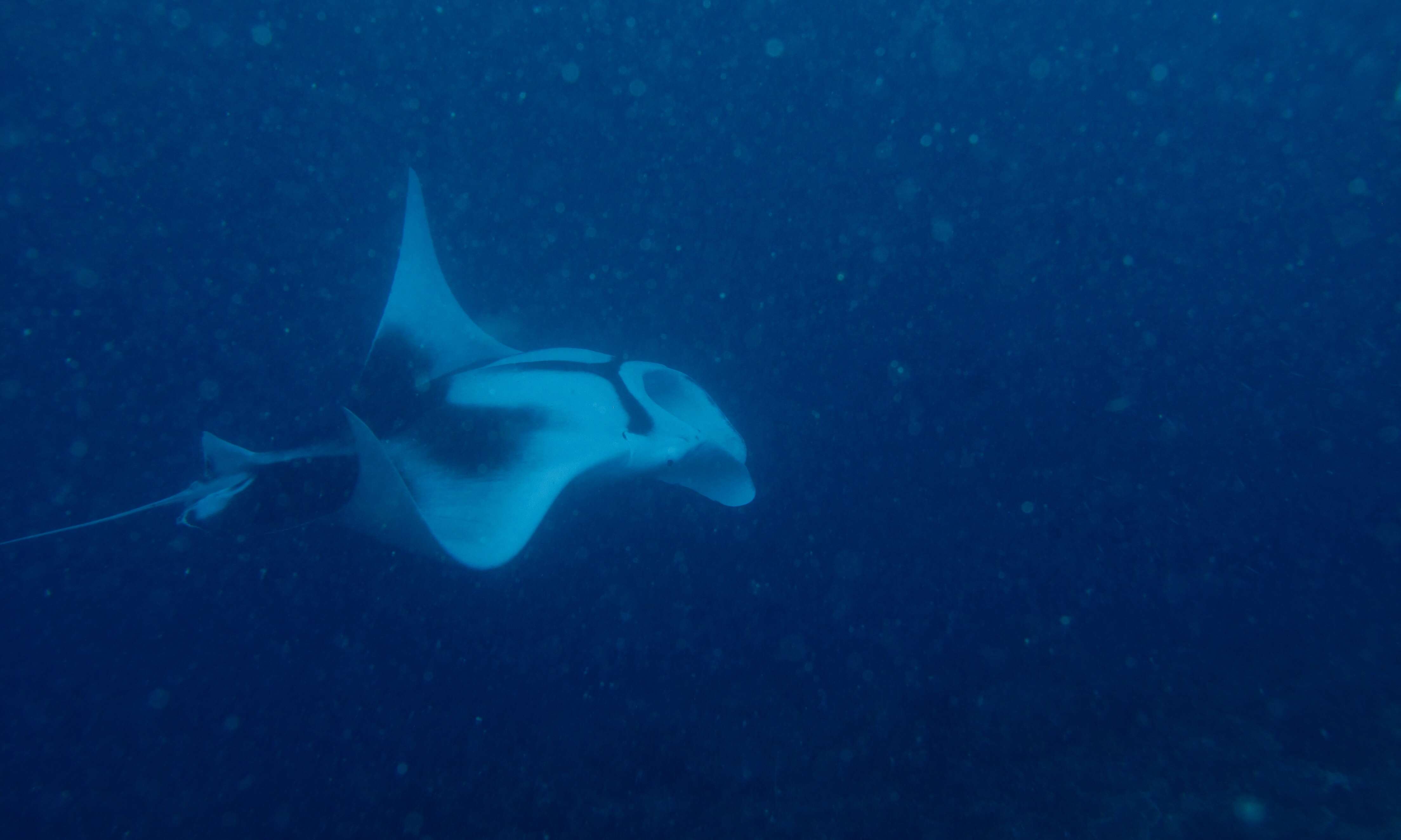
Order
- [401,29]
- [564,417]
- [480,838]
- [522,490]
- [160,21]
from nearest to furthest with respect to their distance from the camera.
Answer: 1. [522,490]
2. [564,417]
3. [480,838]
4. [160,21]
5. [401,29]

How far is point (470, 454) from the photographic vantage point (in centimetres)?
281

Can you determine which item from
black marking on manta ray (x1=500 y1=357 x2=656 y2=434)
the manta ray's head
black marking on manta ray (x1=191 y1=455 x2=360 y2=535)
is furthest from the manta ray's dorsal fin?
the manta ray's head

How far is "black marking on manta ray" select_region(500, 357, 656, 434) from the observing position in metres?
2.91

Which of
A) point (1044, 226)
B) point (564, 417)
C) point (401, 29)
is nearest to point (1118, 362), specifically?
point (1044, 226)

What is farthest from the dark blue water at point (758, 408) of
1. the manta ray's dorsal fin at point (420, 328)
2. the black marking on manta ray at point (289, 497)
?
the black marking on manta ray at point (289, 497)

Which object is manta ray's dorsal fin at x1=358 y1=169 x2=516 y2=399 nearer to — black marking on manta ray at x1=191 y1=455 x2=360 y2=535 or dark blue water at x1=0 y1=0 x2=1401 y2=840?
black marking on manta ray at x1=191 y1=455 x2=360 y2=535

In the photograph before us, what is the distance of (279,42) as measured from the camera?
4.75 metres

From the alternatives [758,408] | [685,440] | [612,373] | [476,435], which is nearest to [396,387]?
[476,435]

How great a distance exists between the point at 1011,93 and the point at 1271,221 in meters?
2.97

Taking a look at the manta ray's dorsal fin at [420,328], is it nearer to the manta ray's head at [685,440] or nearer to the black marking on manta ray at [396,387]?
the black marking on manta ray at [396,387]

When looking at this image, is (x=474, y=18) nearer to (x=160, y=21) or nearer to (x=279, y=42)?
(x=279, y=42)

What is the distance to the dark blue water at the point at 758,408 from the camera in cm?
392

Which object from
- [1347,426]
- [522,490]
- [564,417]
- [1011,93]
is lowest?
[1347,426]

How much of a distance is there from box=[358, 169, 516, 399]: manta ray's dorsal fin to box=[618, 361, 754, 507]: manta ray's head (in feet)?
3.31
